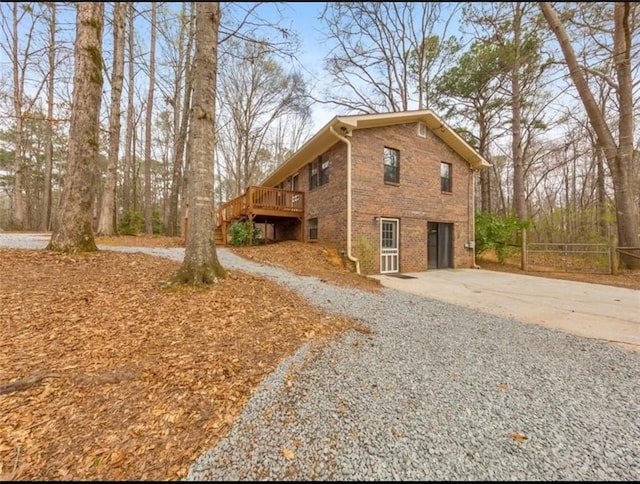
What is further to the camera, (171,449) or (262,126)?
(262,126)

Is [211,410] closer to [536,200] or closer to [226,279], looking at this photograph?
[226,279]

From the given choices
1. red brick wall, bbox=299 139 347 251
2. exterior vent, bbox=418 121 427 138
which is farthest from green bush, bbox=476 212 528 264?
red brick wall, bbox=299 139 347 251

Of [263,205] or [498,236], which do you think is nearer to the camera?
[263,205]

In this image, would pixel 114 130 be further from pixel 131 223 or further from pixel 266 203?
pixel 266 203

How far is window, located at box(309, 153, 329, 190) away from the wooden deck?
91 centimetres

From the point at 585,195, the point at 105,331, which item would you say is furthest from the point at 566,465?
the point at 585,195

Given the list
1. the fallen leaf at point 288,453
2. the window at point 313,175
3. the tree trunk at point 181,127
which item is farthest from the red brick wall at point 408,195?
the tree trunk at point 181,127

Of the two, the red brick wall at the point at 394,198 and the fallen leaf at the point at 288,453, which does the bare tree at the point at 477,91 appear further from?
the fallen leaf at the point at 288,453

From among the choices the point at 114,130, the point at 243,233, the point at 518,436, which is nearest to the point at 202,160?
the point at 518,436

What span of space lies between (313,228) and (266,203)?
7.21 ft

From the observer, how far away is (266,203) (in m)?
10.9

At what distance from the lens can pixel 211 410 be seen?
185cm

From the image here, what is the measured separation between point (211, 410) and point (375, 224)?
778 cm

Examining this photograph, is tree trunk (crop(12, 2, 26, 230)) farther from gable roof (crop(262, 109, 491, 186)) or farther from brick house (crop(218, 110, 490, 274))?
brick house (crop(218, 110, 490, 274))
